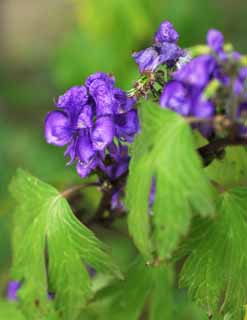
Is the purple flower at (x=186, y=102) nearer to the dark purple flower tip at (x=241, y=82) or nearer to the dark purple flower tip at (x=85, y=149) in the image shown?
the dark purple flower tip at (x=241, y=82)

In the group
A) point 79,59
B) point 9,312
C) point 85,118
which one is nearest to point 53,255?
point 85,118

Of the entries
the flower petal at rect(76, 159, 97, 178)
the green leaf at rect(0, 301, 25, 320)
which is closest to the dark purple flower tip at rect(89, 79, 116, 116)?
the flower petal at rect(76, 159, 97, 178)

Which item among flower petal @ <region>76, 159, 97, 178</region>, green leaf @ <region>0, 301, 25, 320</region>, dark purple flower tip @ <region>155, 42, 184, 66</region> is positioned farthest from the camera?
green leaf @ <region>0, 301, 25, 320</region>

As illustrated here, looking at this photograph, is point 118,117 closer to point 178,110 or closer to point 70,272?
point 178,110

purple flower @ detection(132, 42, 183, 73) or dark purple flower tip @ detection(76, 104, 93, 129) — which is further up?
purple flower @ detection(132, 42, 183, 73)

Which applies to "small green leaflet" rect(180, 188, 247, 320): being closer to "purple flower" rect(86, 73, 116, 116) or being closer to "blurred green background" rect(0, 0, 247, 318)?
"purple flower" rect(86, 73, 116, 116)

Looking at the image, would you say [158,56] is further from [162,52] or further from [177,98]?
[177,98]
